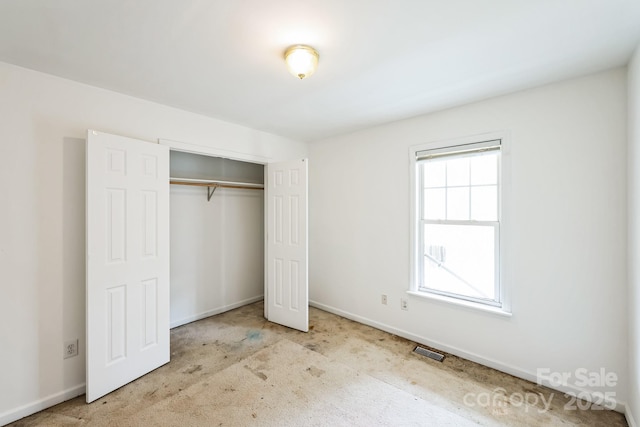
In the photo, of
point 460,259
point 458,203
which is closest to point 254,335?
point 460,259

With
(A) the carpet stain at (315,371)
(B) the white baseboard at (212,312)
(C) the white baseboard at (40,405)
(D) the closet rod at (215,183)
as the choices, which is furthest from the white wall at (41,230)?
(A) the carpet stain at (315,371)

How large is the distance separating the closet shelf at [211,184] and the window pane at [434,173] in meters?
2.36

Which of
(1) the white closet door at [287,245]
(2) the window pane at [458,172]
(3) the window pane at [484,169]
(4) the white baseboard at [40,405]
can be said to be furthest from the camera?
(1) the white closet door at [287,245]

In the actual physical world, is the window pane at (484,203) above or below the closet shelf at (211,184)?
below

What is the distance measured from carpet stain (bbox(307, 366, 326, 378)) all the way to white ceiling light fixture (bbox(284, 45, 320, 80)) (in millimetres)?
2415

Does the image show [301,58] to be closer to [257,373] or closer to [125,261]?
[125,261]

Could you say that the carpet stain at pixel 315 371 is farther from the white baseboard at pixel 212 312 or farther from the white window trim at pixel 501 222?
the white baseboard at pixel 212 312

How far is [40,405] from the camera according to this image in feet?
6.28

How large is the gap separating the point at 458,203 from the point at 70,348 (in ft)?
11.9

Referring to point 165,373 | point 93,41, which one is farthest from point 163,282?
point 93,41

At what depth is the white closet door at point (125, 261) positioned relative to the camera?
6.73 feet

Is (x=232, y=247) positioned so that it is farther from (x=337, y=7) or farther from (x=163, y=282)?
(x=337, y=7)

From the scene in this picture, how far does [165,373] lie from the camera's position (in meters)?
2.35

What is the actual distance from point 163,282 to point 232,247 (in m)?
1.51
